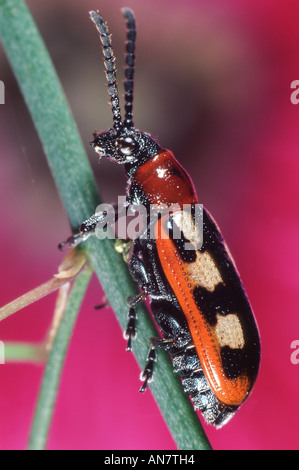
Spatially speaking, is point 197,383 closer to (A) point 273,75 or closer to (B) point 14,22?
(B) point 14,22

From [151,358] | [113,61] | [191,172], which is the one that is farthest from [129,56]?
[191,172]

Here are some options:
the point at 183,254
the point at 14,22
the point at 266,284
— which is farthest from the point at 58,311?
the point at 266,284

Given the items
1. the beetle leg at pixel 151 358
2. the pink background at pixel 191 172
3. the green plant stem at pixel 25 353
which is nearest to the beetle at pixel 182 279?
the beetle leg at pixel 151 358

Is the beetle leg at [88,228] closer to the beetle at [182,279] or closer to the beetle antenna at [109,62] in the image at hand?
the beetle at [182,279]

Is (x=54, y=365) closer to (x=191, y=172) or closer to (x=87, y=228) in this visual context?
(x=87, y=228)

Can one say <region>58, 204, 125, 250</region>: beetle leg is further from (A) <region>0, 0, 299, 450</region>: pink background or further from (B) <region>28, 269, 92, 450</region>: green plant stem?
(A) <region>0, 0, 299, 450</region>: pink background

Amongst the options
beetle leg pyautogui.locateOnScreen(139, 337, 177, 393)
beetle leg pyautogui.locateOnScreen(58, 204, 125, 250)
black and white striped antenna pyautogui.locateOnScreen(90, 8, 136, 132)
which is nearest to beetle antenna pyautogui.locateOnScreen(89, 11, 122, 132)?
black and white striped antenna pyautogui.locateOnScreen(90, 8, 136, 132)

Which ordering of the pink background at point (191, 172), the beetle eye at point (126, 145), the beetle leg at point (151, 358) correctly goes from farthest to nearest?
the pink background at point (191, 172), the beetle eye at point (126, 145), the beetle leg at point (151, 358)
